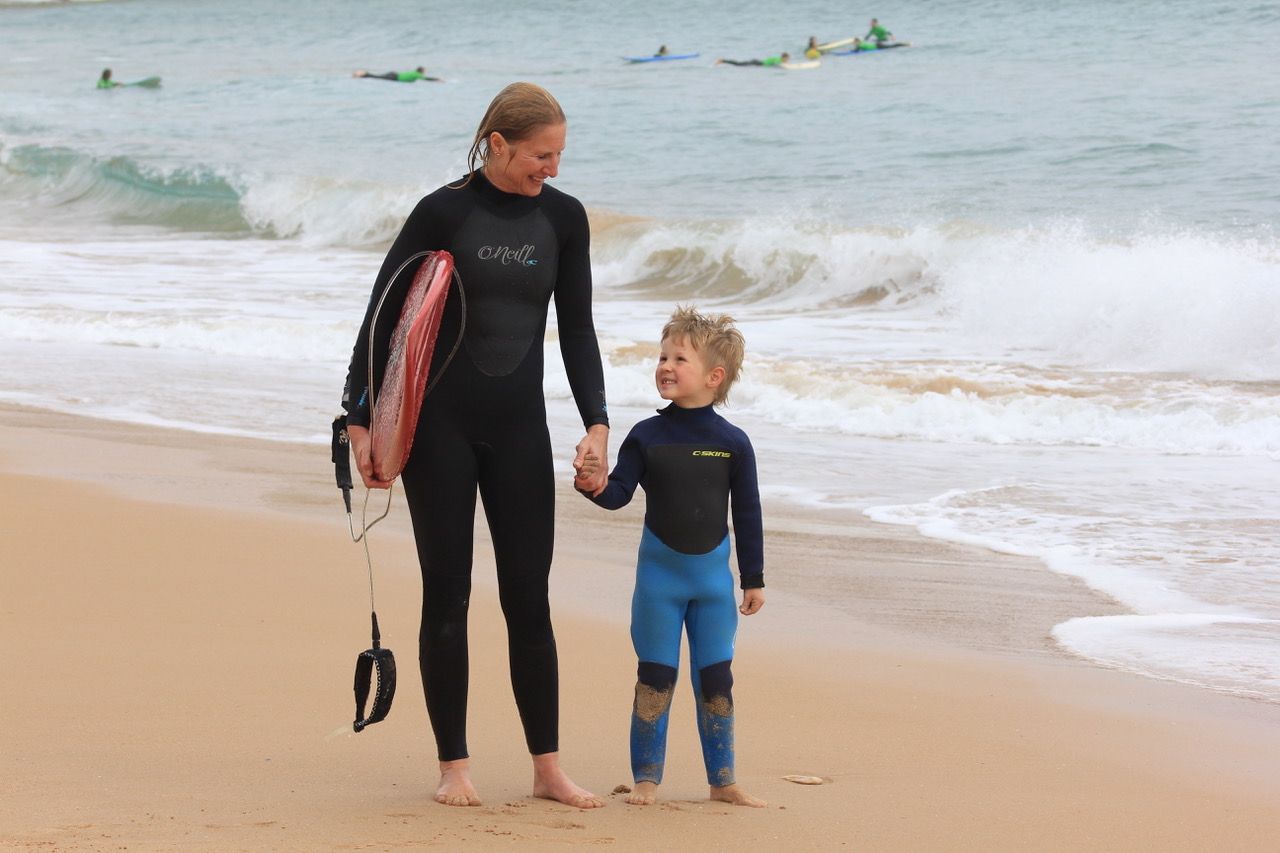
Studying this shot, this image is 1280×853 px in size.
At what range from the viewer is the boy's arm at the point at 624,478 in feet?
11.6

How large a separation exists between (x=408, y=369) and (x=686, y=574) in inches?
32.2

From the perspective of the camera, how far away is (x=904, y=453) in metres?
9.12

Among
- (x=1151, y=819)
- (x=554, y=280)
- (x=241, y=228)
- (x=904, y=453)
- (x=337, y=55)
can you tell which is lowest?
(x=1151, y=819)

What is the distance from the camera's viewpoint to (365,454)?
11.3 ft

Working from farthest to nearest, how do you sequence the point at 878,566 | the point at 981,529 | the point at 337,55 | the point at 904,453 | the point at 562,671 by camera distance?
the point at 337,55, the point at 904,453, the point at 981,529, the point at 878,566, the point at 562,671

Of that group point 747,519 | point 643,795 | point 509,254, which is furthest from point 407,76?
point 643,795

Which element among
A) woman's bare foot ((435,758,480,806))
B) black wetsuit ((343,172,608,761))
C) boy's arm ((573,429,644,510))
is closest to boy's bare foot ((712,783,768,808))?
black wetsuit ((343,172,608,761))

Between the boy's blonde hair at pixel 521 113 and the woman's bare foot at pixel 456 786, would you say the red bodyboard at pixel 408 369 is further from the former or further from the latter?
the woman's bare foot at pixel 456 786

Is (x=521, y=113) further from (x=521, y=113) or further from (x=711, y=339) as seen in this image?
(x=711, y=339)

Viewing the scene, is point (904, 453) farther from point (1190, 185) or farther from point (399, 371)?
point (1190, 185)

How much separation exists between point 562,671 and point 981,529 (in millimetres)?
2994

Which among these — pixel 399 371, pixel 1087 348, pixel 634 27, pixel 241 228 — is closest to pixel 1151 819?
pixel 399 371

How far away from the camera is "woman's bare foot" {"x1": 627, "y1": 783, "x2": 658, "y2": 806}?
11.6 ft

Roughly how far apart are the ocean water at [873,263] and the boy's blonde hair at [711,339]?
210 cm
